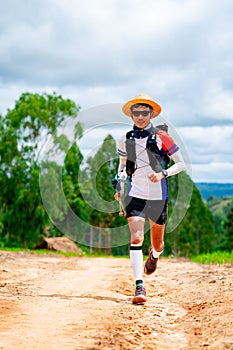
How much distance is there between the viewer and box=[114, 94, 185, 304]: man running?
22.5 ft

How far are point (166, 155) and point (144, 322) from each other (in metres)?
2.58

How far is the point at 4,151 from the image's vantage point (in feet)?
123

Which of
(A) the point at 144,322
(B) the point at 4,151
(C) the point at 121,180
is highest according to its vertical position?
(B) the point at 4,151

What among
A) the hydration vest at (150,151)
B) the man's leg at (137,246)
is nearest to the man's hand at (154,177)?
the hydration vest at (150,151)

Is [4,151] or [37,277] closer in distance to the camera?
[37,277]

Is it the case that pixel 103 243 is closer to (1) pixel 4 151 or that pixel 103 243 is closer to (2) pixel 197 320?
(1) pixel 4 151

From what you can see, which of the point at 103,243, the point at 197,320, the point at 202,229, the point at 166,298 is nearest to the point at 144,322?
the point at 197,320

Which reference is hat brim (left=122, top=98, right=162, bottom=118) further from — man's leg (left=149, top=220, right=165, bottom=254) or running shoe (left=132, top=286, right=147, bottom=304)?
running shoe (left=132, top=286, right=147, bottom=304)

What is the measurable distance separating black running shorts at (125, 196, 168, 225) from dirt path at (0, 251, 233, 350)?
3.83 feet

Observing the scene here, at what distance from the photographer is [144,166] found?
23.0 ft

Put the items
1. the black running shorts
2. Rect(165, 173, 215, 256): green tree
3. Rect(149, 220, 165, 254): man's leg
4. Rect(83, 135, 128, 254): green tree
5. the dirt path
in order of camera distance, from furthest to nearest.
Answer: Rect(165, 173, 215, 256): green tree, Rect(83, 135, 128, 254): green tree, Rect(149, 220, 165, 254): man's leg, the black running shorts, the dirt path

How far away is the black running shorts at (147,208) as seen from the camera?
6838mm

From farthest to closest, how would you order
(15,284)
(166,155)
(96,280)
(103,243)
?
1. (103,243)
2. (96,280)
3. (15,284)
4. (166,155)

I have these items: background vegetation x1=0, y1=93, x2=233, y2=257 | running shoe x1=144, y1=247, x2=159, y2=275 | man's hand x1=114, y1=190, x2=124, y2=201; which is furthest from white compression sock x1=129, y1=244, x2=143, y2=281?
background vegetation x1=0, y1=93, x2=233, y2=257
